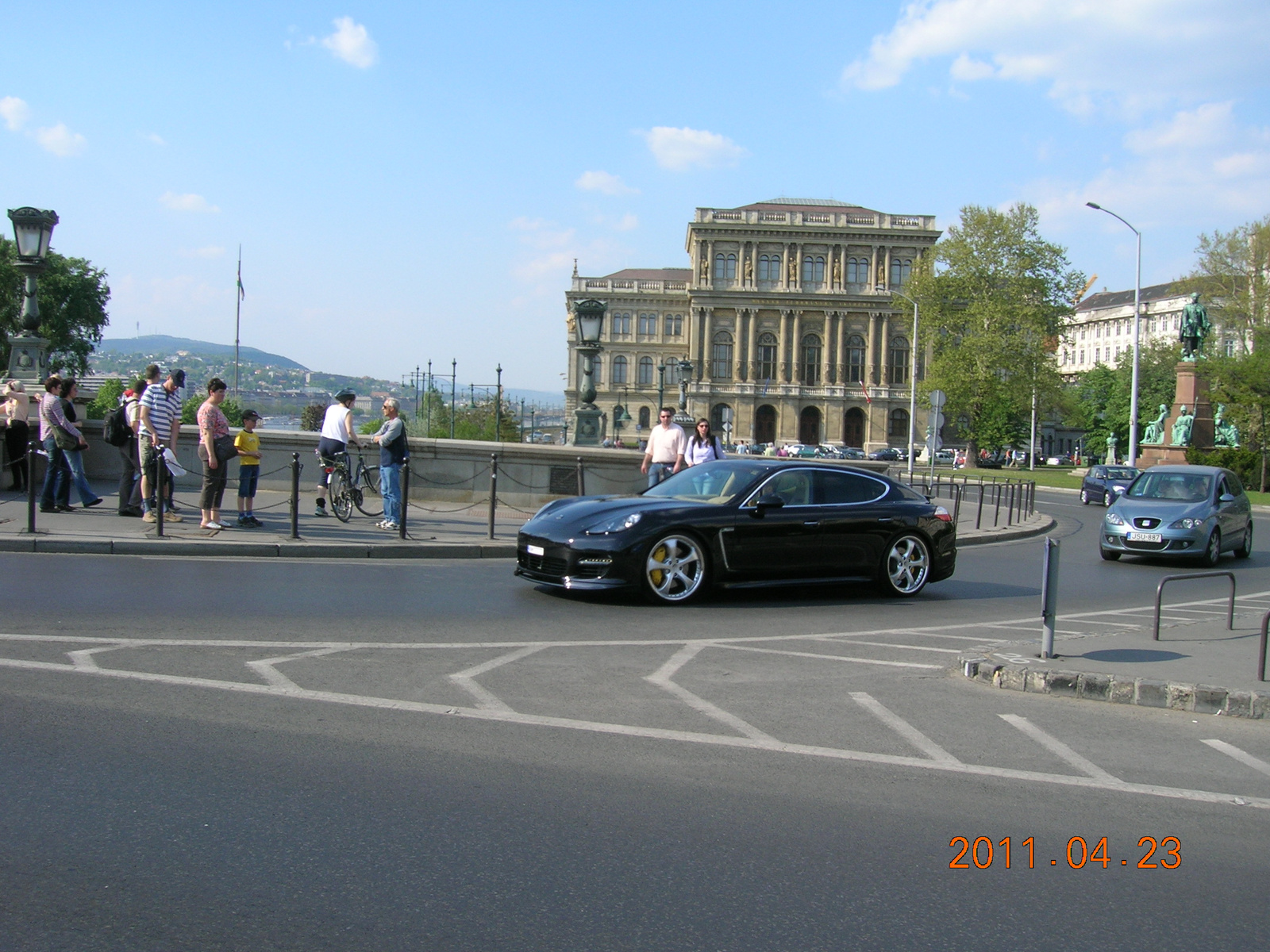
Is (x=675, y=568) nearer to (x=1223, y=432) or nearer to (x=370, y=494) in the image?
(x=370, y=494)

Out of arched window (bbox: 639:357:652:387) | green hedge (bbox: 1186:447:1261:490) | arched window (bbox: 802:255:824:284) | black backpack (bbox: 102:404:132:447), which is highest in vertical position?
arched window (bbox: 802:255:824:284)

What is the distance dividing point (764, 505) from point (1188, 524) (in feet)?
30.2

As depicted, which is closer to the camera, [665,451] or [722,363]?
[665,451]

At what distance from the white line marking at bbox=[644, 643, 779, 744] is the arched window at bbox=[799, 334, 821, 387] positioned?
100318 millimetres

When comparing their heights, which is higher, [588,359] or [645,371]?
[645,371]

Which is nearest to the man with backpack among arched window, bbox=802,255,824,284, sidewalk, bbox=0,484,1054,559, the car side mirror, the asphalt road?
sidewalk, bbox=0,484,1054,559

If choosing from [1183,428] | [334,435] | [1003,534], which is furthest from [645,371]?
[334,435]

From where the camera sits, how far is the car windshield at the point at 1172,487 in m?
Result: 17.3

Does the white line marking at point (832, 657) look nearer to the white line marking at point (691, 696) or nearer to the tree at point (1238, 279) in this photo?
the white line marking at point (691, 696)

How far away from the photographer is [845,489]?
11562 mm

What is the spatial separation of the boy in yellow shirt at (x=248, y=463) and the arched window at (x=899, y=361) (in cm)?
9595

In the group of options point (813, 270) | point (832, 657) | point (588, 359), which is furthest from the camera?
point (813, 270)

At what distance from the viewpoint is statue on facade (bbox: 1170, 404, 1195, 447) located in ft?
151

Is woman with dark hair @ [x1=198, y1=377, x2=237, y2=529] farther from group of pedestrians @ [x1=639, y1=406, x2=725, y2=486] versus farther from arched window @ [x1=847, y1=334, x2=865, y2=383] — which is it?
arched window @ [x1=847, y1=334, x2=865, y2=383]
